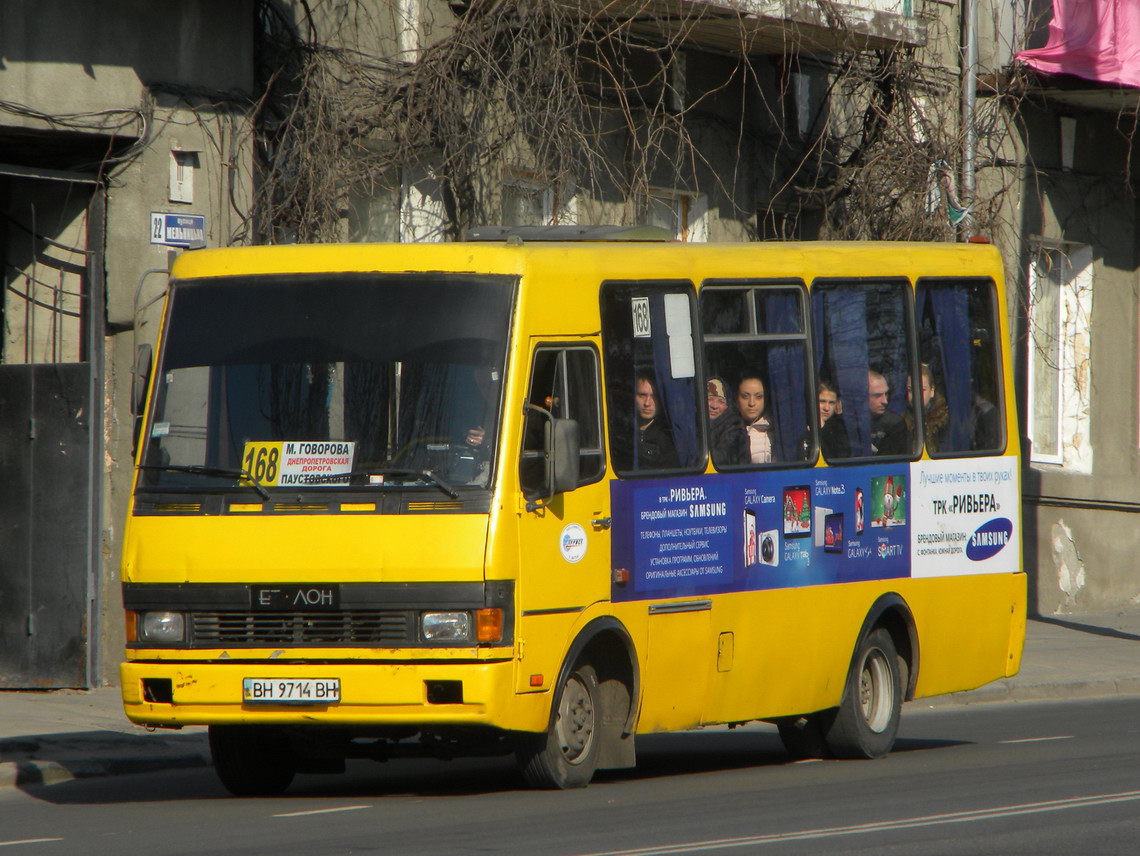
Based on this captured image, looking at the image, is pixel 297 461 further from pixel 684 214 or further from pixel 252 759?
pixel 684 214

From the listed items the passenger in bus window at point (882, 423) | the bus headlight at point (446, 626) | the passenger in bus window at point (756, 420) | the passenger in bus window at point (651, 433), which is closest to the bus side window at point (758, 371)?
the passenger in bus window at point (756, 420)

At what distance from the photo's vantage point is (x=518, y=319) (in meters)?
9.29

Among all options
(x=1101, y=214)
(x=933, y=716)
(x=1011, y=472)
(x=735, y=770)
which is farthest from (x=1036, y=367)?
(x=735, y=770)

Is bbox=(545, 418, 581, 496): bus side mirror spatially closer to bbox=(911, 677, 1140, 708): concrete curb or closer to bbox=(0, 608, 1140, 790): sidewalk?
bbox=(0, 608, 1140, 790): sidewalk

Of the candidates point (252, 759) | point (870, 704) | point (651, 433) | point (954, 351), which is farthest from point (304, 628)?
point (954, 351)

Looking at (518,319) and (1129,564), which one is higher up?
(518,319)

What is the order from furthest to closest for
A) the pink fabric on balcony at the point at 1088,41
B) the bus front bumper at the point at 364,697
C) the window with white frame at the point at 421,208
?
the pink fabric on balcony at the point at 1088,41, the window with white frame at the point at 421,208, the bus front bumper at the point at 364,697

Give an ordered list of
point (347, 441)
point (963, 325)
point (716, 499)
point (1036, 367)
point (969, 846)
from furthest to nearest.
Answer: point (1036, 367)
point (963, 325)
point (716, 499)
point (347, 441)
point (969, 846)

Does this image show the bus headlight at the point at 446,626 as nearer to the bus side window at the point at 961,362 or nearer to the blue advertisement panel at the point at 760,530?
the blue advertisement panel at the point at 760,530

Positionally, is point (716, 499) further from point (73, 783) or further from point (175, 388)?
point (73, 783)

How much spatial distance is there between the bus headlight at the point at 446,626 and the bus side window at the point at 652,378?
52.7 inches

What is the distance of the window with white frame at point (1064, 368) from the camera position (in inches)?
899

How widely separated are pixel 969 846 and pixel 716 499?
305 centimetres

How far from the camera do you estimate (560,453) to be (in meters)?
9.12
